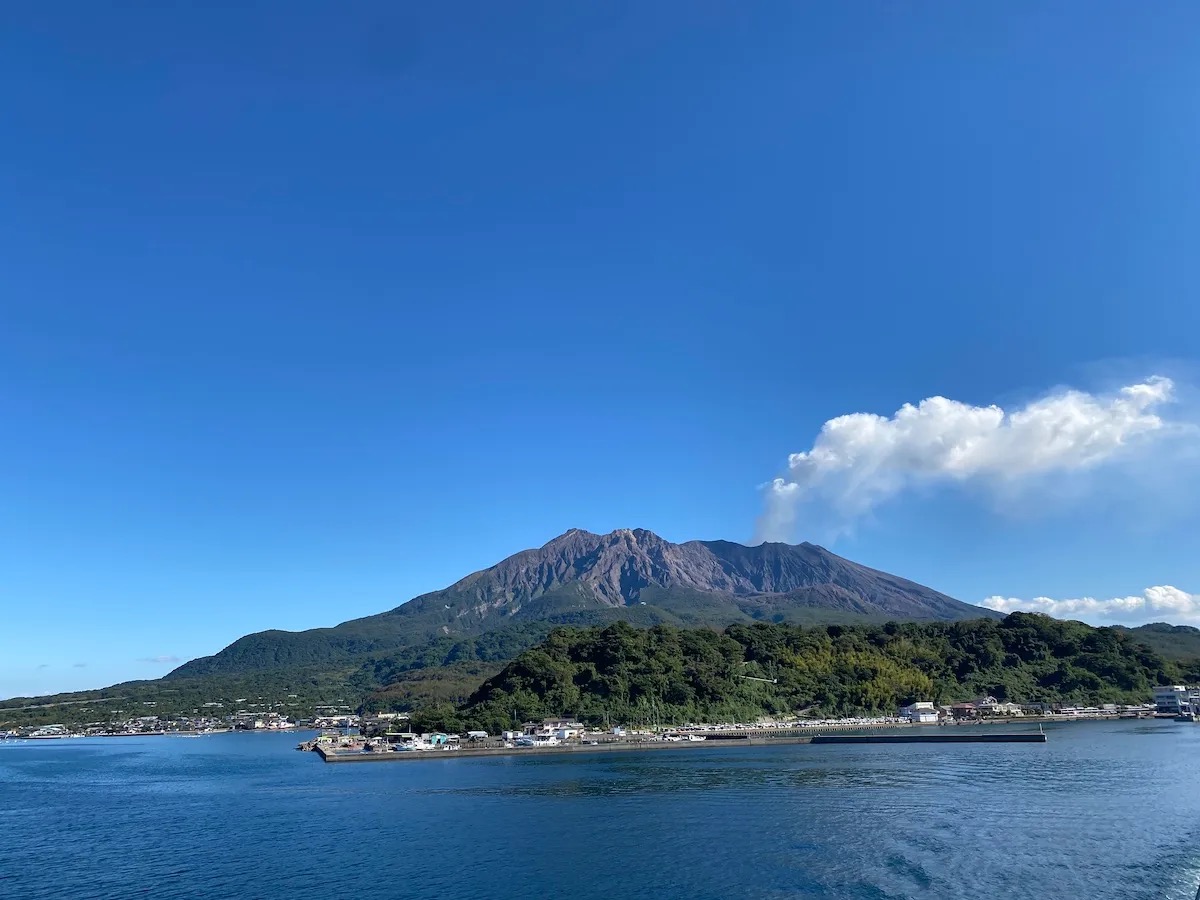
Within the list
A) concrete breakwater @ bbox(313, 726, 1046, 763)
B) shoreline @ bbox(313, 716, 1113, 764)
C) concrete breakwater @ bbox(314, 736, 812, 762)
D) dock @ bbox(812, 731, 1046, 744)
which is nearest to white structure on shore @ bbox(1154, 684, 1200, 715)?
shoreline @ bbox(313, 716, 1113, 764)

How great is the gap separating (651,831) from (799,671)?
6091cm

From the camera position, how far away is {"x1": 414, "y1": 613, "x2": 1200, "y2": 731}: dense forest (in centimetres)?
7412

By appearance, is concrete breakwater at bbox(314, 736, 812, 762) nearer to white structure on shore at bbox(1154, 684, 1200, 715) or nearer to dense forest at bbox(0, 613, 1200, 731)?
dense forest at bbox(0, 613, 1200, 731)

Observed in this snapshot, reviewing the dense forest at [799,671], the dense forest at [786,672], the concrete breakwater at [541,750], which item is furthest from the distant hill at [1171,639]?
the concrete breakwater at [541,750]

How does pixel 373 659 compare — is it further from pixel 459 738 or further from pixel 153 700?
pixel 459 738

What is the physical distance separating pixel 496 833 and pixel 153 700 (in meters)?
157

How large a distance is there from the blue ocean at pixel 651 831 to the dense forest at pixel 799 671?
24.0m

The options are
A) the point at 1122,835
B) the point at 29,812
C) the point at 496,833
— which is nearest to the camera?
the point at 1122,835

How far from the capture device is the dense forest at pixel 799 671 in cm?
7412

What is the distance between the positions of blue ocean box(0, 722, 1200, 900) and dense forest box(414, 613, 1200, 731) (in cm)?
2396

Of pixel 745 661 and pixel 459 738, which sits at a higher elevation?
pixel 745 661

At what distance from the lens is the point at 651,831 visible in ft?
90.9

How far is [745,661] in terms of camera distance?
86875 mm

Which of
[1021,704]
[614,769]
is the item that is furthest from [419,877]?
[1021,704]
